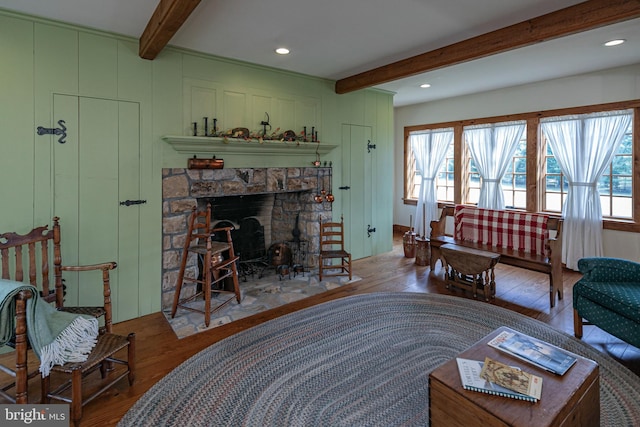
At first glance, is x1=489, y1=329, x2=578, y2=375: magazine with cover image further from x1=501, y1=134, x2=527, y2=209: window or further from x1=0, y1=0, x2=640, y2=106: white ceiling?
x1=501, y1=134, x2=527, y2=209: window

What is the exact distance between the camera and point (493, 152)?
5301mm

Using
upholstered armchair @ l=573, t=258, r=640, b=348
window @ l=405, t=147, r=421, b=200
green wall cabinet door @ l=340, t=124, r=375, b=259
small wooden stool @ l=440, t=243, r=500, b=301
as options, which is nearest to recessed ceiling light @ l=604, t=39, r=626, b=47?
upholstered armchair @ l=573, t=258, r=640, b=348

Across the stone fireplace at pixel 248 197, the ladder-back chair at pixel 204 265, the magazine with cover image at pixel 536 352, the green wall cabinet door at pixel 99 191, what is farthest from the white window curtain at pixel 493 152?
the green wall cabinet door at pixel 99 191

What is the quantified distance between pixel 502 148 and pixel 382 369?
4.24 m

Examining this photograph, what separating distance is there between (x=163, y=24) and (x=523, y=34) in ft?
8.95

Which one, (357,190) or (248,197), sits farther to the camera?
(357,190)

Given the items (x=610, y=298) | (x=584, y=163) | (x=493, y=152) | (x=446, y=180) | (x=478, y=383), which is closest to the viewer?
(x=478, y=383)

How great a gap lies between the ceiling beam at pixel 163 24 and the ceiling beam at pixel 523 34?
2.28m

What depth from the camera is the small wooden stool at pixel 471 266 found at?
3.54 metres

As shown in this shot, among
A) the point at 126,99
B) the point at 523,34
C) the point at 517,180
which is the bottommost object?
the point at 517,180

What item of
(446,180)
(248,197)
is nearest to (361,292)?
(248,197)

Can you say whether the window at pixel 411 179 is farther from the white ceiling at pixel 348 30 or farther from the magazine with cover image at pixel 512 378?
the magazine with cover image at pixel 512 378

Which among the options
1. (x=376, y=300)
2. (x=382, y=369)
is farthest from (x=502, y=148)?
(x=382, y=369)

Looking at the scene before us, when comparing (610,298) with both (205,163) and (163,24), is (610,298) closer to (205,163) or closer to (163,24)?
(205,163)
